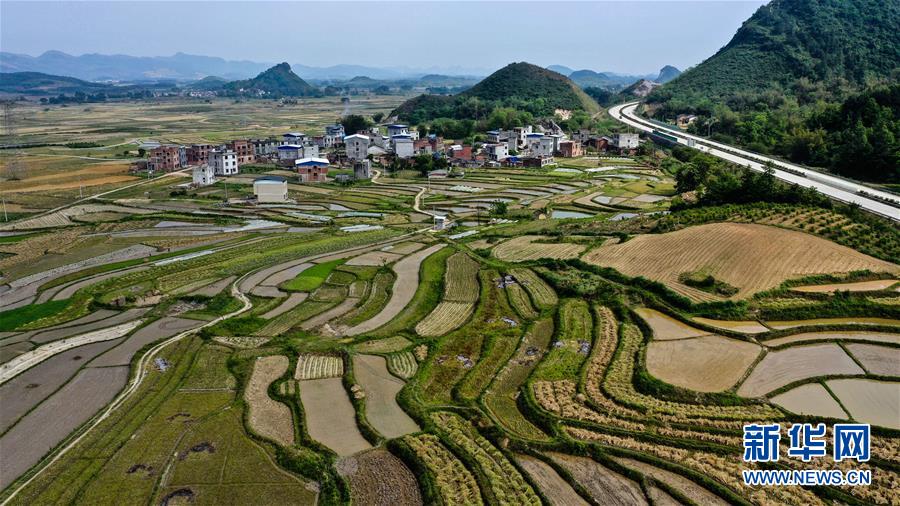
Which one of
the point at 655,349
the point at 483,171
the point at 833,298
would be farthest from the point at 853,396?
the point at 483,171

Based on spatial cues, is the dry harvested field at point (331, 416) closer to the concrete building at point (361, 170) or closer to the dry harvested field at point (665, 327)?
the dry harvested field at point (665, 327)

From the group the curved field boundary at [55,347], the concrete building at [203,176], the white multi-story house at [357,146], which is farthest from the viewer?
the white multi-story house at [357,146]

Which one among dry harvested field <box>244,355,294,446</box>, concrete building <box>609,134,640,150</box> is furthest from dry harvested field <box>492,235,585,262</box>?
concrete building <box>609,134,640,150</box>

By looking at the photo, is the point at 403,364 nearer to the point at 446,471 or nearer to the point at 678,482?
the point at 446,471

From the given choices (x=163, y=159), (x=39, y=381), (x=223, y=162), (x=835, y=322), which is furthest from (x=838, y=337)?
(x=163, y=159)

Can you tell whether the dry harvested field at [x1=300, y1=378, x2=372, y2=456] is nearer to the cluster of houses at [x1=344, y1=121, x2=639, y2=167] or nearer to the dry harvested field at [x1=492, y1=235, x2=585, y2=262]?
the dry harvested field at [x1=492, y1=235, x2=585, y2=262]

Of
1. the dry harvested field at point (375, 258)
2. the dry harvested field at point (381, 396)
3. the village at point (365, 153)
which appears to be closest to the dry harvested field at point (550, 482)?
the dry harvested field at point (381, 396)

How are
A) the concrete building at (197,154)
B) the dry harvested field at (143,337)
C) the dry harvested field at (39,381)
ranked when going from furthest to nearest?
the concrete building at (197,154) < the dry harvested field at (143,337) < the dry harvested field at (39,381)
